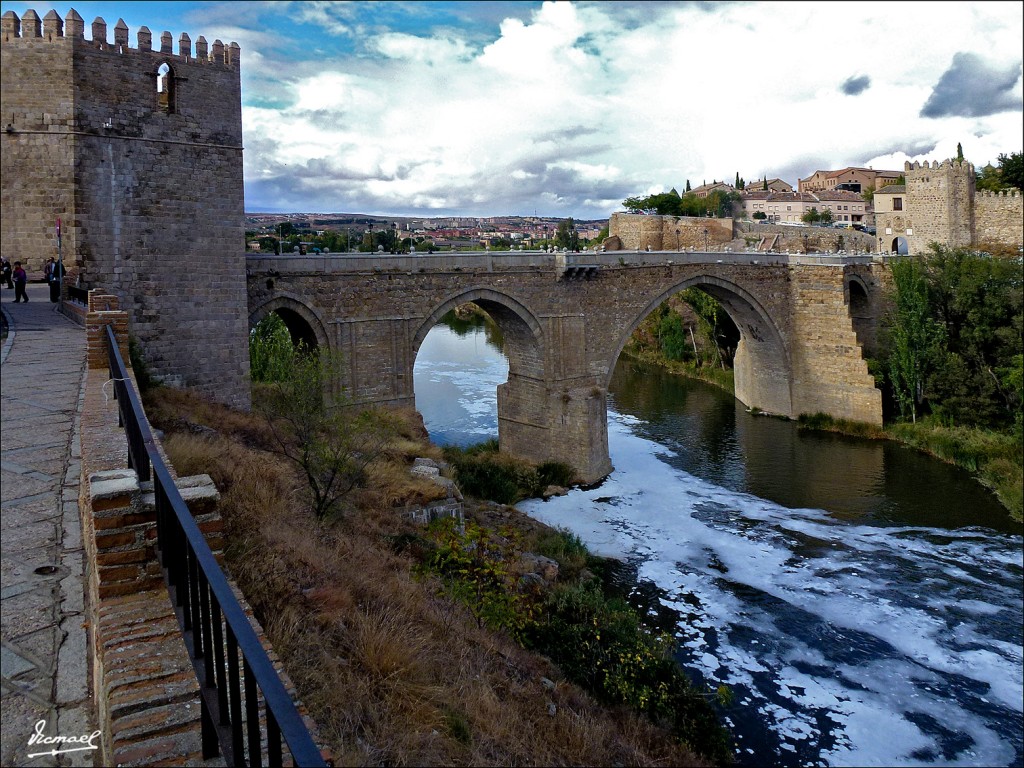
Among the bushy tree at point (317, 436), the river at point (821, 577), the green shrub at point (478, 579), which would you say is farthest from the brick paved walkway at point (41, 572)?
the river at point (821, 577)

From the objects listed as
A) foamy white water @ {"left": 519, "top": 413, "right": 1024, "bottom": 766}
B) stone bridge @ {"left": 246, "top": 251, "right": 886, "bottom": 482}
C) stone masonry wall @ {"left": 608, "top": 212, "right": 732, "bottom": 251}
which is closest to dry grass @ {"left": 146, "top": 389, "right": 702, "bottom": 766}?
foamy white water @ {"left": 519, "top": 413, "right": 1024, "bottom": 766}

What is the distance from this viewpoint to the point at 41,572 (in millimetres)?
3775

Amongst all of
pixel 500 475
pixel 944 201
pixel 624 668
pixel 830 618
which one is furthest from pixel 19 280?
pixel 944 201

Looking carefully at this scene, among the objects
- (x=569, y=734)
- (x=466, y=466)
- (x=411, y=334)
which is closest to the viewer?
(x=569, y=734)

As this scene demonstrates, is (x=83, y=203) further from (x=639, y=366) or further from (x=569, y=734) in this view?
(x=639, y=366)

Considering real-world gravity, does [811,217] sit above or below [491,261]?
above

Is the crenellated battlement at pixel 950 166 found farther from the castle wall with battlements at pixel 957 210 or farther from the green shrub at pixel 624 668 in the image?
the green shrub at pixel 624 668

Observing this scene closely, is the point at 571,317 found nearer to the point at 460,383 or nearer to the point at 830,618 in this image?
the point at 830,618

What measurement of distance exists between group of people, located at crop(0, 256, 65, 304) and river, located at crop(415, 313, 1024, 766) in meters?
9.69

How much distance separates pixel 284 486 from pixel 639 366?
28801 millimetres

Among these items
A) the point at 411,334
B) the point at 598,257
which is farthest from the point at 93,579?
the point at 598,257

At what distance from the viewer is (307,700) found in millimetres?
3619

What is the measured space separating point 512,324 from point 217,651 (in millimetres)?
16612

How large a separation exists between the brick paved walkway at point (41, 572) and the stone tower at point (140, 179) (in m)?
4.20
